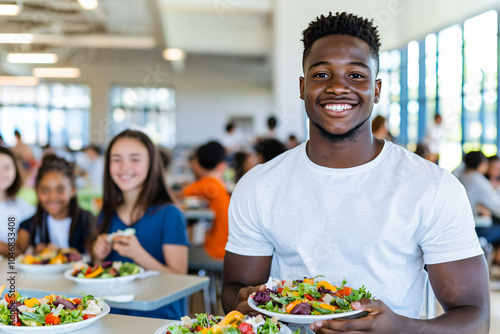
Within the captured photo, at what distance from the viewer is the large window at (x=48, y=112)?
47.4ft

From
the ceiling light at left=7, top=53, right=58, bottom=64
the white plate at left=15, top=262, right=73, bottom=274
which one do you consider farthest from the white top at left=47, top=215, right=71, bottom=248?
the ceiling light at left=7, top=53, right=58, bottom=64

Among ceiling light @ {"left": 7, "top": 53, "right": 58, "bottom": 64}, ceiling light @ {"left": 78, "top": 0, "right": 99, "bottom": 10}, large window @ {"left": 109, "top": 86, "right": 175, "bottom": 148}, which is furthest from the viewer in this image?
large window @ {"left": 109, "top": 86, "right": 175, "bottom": 148}

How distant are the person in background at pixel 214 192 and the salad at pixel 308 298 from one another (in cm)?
209

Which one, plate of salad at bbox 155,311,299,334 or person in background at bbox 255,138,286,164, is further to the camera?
person in background at bbox 255,138,286,164

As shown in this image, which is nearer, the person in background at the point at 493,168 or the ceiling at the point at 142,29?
the person in background at the point at 493,168

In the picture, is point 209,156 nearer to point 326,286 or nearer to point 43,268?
point 43,268

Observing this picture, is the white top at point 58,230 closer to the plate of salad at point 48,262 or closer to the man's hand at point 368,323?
the plate of salad at point 48,262

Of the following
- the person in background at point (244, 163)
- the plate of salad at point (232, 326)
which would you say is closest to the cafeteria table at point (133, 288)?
the plate of salad at point (232, 326)

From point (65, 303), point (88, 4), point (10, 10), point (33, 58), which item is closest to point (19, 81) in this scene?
point (33, 58)

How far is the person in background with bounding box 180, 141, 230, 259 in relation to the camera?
3348 mm

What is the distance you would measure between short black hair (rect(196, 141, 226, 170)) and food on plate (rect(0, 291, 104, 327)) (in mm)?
2502

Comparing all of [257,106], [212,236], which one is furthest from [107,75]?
[212,236]

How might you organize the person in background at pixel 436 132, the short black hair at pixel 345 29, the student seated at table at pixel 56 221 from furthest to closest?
the person in background at pixel 436 132 → the student seated at table at pixel 56 221 → the short black hair at pixel 345 29

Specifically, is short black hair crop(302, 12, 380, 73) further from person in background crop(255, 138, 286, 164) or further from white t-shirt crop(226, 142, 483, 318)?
person in background crop(255, 138, 286, 164)
